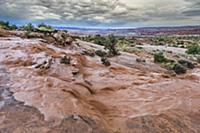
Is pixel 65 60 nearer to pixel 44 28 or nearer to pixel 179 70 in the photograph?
pixel 179 70

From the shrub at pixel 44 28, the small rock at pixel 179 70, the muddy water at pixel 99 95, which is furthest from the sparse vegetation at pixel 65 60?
the shrub at pixel 44 28

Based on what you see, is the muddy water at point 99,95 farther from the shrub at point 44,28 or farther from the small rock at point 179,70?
the shrub at point 44,28

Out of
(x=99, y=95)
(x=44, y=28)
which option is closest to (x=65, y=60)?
(x=99, y=95)

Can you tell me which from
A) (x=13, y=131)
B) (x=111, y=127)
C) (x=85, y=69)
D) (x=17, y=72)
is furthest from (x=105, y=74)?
(x=13, y=131)

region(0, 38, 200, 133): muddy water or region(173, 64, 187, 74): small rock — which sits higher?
region(0, 38, 200, 133): muddy water

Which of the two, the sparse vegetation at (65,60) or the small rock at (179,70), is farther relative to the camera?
the small rock at (179,70)

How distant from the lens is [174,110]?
8031mm

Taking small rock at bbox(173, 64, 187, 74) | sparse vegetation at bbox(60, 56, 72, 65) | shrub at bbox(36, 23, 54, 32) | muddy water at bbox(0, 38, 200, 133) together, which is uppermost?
shrub at bbox(36, 23, 54, 32)

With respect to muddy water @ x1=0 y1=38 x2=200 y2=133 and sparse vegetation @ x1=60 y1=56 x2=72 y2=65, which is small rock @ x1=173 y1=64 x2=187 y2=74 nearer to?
muddy water @ x1=0 y1=38 x2=200 y2=133

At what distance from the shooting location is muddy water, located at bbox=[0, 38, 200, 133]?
6.96 m

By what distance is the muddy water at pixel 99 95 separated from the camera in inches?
274

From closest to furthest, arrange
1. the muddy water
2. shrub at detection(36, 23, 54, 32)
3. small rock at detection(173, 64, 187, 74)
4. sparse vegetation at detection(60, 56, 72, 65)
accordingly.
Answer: the muddy water → sparse vegetation at detection(60, 56, 72, 65) → small rock at detection(173, 64, 187, 74) → shrub at detection(36, 23, 54, 32)

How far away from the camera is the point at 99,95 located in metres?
9.30

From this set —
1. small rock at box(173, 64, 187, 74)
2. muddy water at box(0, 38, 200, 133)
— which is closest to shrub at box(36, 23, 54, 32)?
muddy water at box(0, 38, 200, 133)
